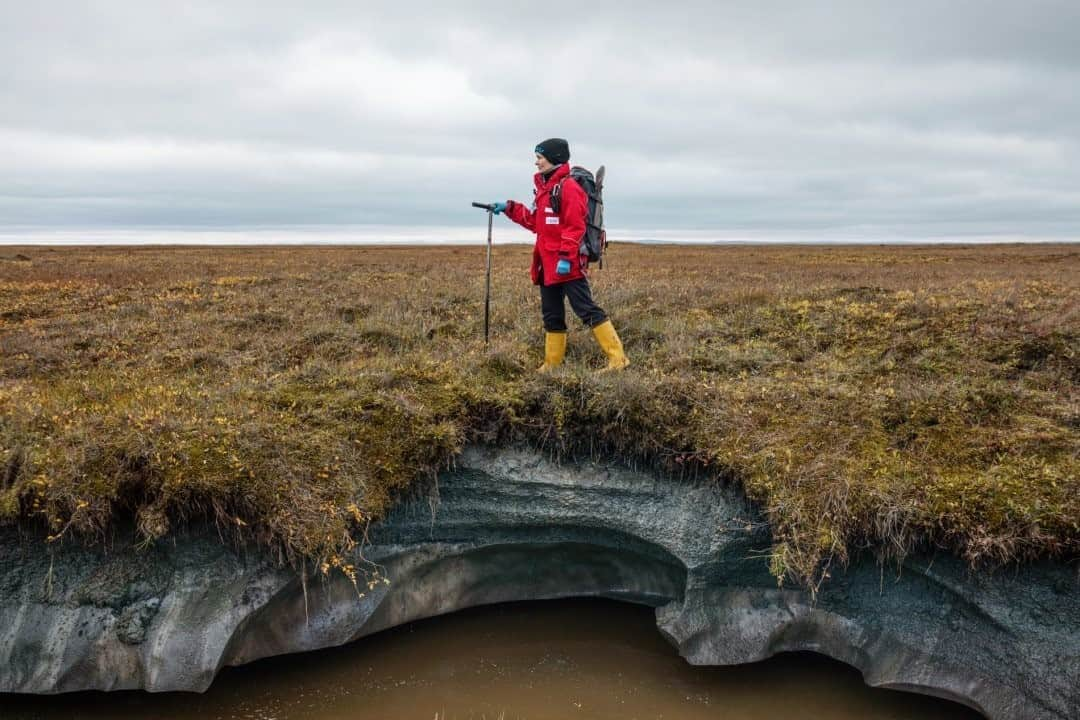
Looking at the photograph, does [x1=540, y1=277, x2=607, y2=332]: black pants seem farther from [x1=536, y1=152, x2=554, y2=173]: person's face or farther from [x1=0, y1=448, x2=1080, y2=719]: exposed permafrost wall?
[x1=0, y1=448, x2=1080, y2=719]: exposed permafrost wall

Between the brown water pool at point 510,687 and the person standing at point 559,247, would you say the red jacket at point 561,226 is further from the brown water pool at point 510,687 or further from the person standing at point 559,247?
the brown water pool at point 510,687

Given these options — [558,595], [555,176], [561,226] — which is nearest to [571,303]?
[561,226]

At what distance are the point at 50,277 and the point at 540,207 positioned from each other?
792 inches

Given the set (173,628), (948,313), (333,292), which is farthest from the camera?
(333,292)

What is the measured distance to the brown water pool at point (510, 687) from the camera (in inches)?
284

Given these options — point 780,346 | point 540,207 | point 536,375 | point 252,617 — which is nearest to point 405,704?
point 252,617

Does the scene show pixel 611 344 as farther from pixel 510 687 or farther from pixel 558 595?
pixel 510 687

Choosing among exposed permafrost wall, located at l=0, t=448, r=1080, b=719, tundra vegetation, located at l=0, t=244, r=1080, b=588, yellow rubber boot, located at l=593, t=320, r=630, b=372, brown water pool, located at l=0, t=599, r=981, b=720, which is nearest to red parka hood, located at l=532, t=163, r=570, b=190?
yellow rubber boot, located at l=593, t=320, r=630, b=372

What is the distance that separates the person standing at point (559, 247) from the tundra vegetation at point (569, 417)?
63cm

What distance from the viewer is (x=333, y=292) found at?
712 inches

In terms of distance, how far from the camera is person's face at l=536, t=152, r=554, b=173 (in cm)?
961

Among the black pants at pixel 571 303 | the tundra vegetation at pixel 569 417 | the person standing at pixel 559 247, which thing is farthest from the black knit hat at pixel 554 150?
the tundra vegetation at pixel 569 417

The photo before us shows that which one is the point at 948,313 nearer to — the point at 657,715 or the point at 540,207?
the point at 540,207

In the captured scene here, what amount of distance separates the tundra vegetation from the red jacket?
148 centimetres
